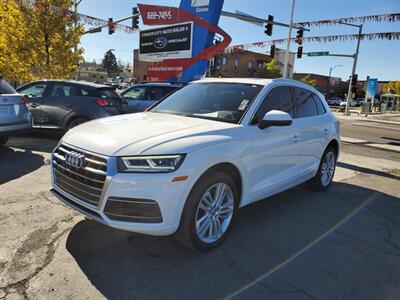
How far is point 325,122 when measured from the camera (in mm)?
5789

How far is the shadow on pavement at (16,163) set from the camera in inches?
231

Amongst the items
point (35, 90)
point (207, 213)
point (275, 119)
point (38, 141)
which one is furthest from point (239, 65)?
point (207, 213)

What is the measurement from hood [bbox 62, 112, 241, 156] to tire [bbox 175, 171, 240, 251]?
369 millimetres

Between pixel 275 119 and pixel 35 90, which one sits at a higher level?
pixel 275 119

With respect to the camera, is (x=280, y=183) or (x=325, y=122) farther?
(x=325, y=122)

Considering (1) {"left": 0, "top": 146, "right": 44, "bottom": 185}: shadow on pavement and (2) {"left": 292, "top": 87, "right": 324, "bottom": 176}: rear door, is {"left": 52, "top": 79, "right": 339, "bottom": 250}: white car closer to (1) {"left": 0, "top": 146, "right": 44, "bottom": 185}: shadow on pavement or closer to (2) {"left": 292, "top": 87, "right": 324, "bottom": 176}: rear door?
(2) {"left": 292, "top": 87, "right": 324, "bottom": 176}: rear door

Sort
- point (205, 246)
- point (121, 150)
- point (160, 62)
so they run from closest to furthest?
point (121, 150), point (205, 246), point (160, 62)

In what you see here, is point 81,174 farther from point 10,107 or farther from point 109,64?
point 109,64

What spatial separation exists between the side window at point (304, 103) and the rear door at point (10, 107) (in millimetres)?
5221

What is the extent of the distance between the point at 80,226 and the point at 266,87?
2.73 meters

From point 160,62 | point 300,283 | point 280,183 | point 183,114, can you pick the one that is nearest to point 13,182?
point 183,114

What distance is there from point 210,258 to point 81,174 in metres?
1.45

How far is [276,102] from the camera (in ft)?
15.2

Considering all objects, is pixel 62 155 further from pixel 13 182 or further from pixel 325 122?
pixel 325 122
